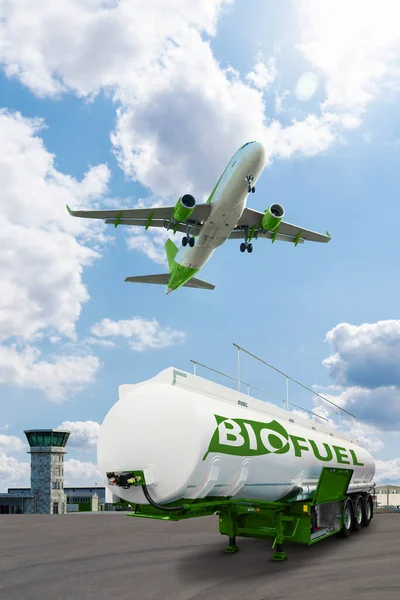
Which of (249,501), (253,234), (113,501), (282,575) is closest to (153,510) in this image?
(113,501)

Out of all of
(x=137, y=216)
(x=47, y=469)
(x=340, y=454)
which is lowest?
(x=47, y=469)

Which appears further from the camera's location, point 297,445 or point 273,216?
point 273,216

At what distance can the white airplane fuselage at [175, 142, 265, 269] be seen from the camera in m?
26.2

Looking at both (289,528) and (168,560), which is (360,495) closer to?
(289,528)

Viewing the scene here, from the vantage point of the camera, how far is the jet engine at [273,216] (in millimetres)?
30845

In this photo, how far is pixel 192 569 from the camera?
417 inches

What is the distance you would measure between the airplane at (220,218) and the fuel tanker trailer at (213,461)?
16.6 m

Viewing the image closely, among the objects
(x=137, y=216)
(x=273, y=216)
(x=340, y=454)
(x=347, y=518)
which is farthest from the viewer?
(x=137, y=216)

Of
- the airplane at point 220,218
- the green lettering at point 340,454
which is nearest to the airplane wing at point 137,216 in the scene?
the airplane at point 220,218

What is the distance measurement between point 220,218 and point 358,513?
17637mm

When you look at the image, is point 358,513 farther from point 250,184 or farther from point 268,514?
Result: point 250,184

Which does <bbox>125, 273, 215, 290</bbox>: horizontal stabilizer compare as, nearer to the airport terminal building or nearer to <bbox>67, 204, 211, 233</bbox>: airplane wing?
<bbox>67, 204, 211, 233</bbox>: airplane wing

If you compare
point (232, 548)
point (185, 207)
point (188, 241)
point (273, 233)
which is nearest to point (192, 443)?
point (232, 548)

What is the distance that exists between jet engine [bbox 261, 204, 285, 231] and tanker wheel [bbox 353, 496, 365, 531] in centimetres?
1793
